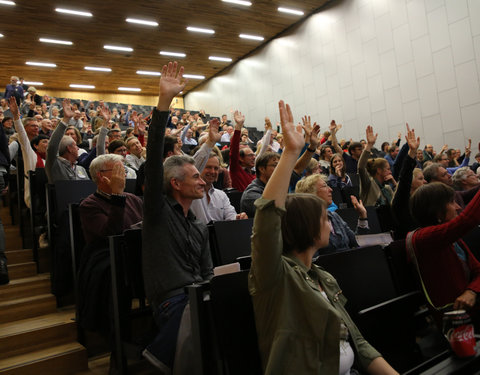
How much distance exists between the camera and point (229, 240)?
2.18 metres

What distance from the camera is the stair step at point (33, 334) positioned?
2.23 meters

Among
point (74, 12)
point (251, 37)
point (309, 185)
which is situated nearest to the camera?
point (309, 185)

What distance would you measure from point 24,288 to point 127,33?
401 inches

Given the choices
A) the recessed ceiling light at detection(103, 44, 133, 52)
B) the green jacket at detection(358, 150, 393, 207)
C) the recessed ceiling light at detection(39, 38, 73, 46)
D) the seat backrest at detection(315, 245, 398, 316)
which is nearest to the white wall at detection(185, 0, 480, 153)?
the recessed ceiling light at detection(103, 44, 133, 52)

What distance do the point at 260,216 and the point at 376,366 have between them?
652 mm

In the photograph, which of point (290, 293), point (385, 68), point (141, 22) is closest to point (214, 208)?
point (290, 293)

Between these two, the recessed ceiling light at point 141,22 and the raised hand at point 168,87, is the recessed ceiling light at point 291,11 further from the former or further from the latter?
the raised hand at point 168,87

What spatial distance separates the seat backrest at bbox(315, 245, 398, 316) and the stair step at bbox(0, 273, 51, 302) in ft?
7.14

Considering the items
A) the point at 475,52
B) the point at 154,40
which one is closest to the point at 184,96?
the point at 154,40

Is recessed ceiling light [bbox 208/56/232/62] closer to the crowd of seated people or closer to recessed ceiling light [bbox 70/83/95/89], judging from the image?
recessed ceiling light [bbox 70/83/95/89]

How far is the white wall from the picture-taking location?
304 inches

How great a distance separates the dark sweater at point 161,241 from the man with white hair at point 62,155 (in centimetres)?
186

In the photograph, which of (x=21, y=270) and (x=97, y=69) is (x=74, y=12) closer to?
(x=97, y=69)

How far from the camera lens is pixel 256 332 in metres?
1.28
